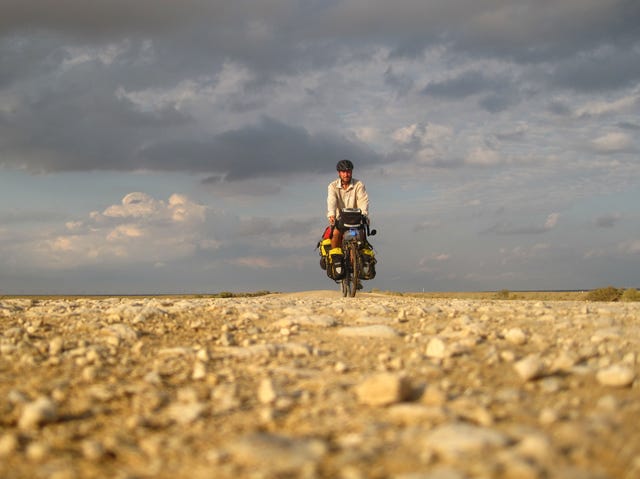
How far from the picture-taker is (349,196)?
45.3 feet

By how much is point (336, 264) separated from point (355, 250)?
1.96 feet

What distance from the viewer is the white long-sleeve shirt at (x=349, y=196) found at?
1379 centimetres

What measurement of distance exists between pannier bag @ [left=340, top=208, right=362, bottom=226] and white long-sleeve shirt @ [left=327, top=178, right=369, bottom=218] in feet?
0.77

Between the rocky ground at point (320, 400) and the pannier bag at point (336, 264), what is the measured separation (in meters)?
7.70

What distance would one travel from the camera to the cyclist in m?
13.7

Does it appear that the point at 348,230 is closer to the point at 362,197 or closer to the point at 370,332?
the point at 362,197

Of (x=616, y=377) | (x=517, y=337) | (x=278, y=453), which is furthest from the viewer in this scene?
(x=517, y=337)

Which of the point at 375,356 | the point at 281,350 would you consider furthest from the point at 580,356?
the point at 281,350

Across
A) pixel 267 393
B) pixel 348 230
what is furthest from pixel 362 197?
pixel 267 393

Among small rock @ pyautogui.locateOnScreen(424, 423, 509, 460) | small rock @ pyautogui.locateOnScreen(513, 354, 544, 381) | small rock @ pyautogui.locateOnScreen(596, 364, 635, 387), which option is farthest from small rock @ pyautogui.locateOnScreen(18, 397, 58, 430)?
small rock @ pyautogui.locateOnScreen(596, 364, 635, 387)

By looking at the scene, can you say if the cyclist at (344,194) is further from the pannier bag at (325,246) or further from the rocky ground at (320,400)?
the rocky ground at (320,400)

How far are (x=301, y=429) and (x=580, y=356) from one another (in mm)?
2502

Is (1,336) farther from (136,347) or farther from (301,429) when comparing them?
(301,429)

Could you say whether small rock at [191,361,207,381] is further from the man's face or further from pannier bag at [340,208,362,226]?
the man's face
